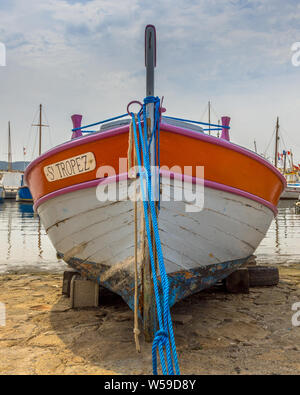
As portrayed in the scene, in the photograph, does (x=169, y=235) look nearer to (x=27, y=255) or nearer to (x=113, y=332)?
(x=113, y=332)

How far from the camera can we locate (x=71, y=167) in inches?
137

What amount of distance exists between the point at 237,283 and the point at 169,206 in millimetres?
2112

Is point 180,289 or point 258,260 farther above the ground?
point 180,289

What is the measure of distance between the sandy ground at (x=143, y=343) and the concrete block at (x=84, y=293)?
112 mm

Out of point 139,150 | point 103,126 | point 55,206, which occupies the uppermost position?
point 103,126

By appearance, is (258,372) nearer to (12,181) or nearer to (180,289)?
(180,289)

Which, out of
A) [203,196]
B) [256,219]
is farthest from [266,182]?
[203,196]

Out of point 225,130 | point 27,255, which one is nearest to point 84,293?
point 225,130

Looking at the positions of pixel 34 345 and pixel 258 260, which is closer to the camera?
pixel 34 345

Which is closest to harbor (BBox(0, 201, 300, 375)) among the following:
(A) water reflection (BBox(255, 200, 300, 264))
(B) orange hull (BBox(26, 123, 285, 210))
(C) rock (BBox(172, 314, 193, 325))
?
(C) rock (BBox(172, 314, 193, 325))

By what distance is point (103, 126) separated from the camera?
13.7ft

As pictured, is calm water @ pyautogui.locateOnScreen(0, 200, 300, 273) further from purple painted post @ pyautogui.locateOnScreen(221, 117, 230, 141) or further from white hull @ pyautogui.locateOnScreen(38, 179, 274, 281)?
purple painted post @ pyautogui.locateOnScreen(221, 117, 230, 141)

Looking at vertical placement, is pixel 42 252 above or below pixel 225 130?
below

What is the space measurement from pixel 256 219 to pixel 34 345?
8.47 ft
